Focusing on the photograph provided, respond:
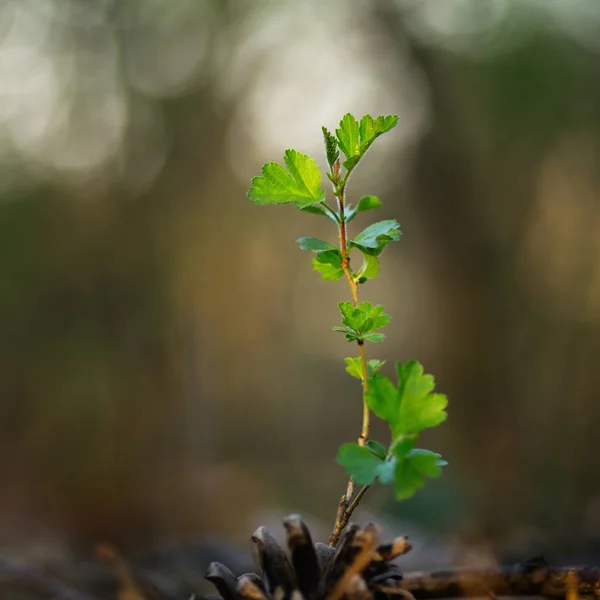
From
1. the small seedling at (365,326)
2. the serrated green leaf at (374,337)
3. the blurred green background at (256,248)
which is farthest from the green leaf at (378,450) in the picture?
the blurred green background at (256,248)

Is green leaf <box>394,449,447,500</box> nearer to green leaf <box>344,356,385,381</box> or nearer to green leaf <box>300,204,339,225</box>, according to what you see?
green leaf <box>344,356,385,381</box>

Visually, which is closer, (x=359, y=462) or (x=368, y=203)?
(x=359, y=462)

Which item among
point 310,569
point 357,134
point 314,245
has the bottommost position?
point 310,569

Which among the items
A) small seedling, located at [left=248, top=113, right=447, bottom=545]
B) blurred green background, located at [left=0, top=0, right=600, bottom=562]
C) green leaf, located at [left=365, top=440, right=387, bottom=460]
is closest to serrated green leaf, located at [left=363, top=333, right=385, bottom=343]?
small seedling, located at [left=248, top=113, right=447, bottom=545]

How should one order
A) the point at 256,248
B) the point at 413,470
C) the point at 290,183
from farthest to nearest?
1. the point at 256,248
2. the point at 290,183
3. the point at 413,470

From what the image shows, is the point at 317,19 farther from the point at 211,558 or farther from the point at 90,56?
the point at 211,558

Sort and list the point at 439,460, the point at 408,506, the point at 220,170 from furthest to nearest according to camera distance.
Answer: the point at 220,170 → the point at 408,506 → the point at 439,460

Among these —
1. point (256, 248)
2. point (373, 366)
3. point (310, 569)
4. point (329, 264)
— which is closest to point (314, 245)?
point (329, 264)

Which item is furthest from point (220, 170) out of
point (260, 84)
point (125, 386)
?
point (125, 386)

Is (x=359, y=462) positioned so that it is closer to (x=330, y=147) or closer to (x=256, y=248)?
(x=330, y=147)
